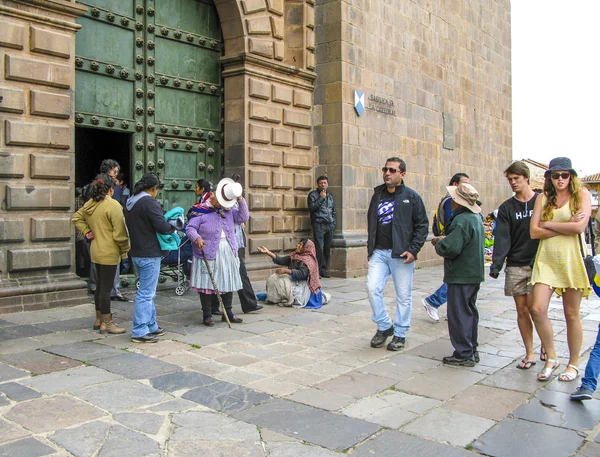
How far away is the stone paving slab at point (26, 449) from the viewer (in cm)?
350

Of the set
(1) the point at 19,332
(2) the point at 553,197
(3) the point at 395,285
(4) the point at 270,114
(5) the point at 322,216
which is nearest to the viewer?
(2) the point at 553,197

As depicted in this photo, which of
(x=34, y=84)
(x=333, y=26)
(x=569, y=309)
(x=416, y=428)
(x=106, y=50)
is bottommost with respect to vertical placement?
(x=416, y=428)

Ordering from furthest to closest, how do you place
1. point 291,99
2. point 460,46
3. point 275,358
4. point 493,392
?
point 460,46
point 291,99
point 275,358
point 493,392

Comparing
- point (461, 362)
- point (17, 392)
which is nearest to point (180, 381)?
point (17, 392)

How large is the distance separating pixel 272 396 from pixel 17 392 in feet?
6.10

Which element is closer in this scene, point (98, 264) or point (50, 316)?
point (98, 264)

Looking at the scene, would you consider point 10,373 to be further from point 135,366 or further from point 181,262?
point 181,262

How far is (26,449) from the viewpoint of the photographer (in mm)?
3568

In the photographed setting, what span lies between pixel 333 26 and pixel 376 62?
140cm

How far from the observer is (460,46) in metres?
16.4

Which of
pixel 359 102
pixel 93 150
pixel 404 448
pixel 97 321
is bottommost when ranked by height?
pixel 404 448

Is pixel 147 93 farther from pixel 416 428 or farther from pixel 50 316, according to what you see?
pixel 416 428

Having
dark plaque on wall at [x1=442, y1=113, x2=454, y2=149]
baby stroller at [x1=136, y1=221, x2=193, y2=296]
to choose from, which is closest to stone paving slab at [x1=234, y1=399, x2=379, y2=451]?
baby stroller at [x1=136, y1=221, x2=193, y2=296]

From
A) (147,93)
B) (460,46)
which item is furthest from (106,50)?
(460,46)
